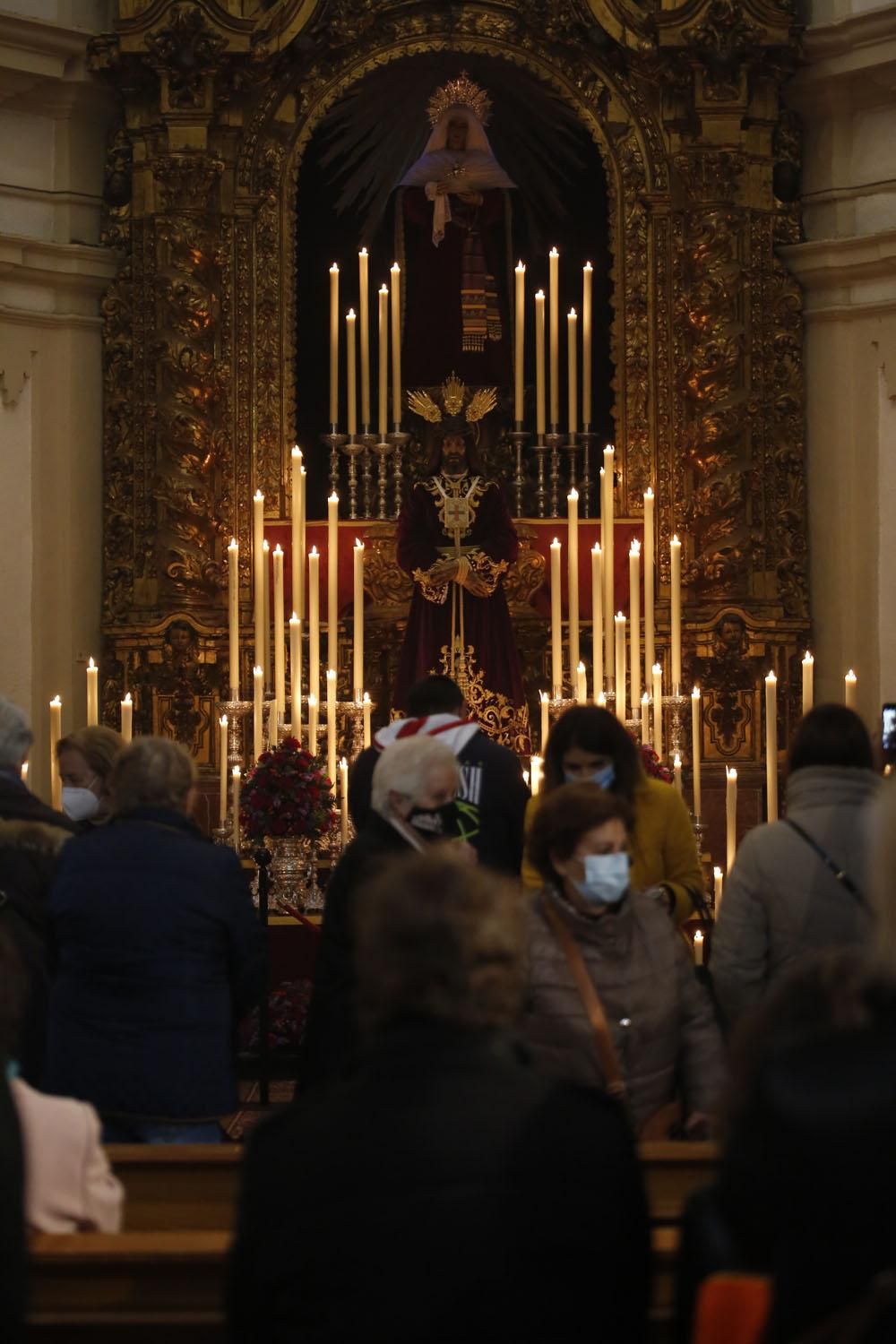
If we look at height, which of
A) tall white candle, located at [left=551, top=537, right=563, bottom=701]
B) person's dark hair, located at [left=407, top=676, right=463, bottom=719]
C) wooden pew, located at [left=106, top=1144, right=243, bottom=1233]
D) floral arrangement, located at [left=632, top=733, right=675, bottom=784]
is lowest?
wooden pew, located at [left=106, top=1144, right=243, bottom=1233]

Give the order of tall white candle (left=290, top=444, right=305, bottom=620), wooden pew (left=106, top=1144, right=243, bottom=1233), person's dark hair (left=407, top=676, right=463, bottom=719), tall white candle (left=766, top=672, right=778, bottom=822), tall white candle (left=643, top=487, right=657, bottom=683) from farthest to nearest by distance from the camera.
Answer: tall white candle (left=290, top=444, right=305, bottom=620) → tall white candle (left=643, top=487, right=657, bottom=683) → tall white candle (left=766, top=672, right=778, bottom=822) → person's dark hair (left=407, top=676, right=463, bottom=719) → wooden pew (left=106, top=1144, right=243, bottom=1233)

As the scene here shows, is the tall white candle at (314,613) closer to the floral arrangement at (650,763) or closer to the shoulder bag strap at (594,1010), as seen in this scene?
the floral arrangement at (650,763)

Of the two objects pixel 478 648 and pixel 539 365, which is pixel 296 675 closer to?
pixel 478 648

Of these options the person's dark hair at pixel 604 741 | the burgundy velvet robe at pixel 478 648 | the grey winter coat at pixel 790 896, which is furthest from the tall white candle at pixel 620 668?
the grey winter coat at pixel 790 896

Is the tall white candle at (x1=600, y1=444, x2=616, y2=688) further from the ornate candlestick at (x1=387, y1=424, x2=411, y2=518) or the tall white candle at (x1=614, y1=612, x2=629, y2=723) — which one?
the ornate candlestick at (x1=387, y1=424, x2=411, y2=518)

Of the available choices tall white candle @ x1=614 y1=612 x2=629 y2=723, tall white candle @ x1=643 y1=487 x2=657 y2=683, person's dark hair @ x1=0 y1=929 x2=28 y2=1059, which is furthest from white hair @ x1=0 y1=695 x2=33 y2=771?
tall white candle @ x1=643 y1=487 x2=657 y2=683

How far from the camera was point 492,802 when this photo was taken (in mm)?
5395

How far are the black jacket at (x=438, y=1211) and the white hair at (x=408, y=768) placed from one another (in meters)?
2.02

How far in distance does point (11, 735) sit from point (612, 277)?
22.1 ft

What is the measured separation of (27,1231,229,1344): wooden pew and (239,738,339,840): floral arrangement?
15.2 ft

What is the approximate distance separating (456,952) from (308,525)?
8.45 meters

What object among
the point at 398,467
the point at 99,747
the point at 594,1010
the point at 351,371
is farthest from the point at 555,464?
the point at 594,1010

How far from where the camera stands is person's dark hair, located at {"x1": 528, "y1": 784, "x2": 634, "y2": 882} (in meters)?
4.04

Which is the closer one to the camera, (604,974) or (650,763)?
(604,974)
